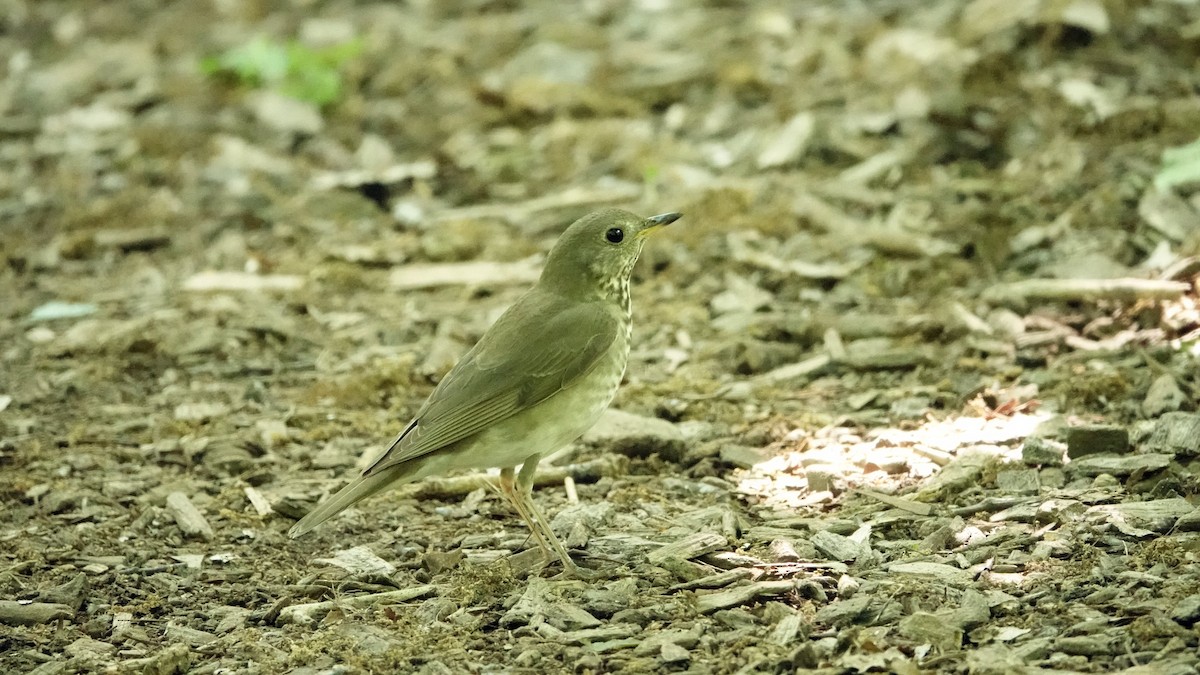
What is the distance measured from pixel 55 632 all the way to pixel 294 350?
2.85 meters

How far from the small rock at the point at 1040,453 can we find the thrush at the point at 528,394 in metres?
1.52

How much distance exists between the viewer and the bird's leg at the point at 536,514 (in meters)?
4.92

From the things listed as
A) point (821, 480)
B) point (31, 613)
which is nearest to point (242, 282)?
point (31, 613)

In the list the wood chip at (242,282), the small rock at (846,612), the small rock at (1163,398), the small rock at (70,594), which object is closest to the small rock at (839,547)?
the small rock at (846,612)

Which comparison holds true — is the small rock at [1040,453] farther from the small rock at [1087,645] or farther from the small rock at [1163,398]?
the small rock at [1087,645]

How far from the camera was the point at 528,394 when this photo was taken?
5176 millimetres

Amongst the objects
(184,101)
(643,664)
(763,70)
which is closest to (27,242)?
(184,101)

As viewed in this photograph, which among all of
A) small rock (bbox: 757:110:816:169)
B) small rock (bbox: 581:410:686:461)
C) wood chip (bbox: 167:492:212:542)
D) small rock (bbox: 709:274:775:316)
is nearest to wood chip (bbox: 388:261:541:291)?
small rock (bbox: 709:274:775:316)

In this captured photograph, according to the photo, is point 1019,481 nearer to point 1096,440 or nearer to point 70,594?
point 1096,440

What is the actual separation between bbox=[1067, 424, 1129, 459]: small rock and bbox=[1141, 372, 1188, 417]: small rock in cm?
36

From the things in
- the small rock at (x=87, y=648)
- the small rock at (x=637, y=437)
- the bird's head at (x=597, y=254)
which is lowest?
the small rock at (x=637, y=437)

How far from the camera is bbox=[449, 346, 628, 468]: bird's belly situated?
5133 millimetres

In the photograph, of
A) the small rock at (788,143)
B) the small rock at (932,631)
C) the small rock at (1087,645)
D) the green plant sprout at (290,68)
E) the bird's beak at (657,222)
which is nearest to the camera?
the small rock at (1087,645)

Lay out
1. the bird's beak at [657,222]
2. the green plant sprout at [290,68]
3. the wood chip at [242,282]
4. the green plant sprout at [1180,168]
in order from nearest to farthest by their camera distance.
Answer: the bird's beak at [657,222] < the green plant sprout at [1180,168] < the wood chip at [242,282] < the green plant sprout at [290,68]
